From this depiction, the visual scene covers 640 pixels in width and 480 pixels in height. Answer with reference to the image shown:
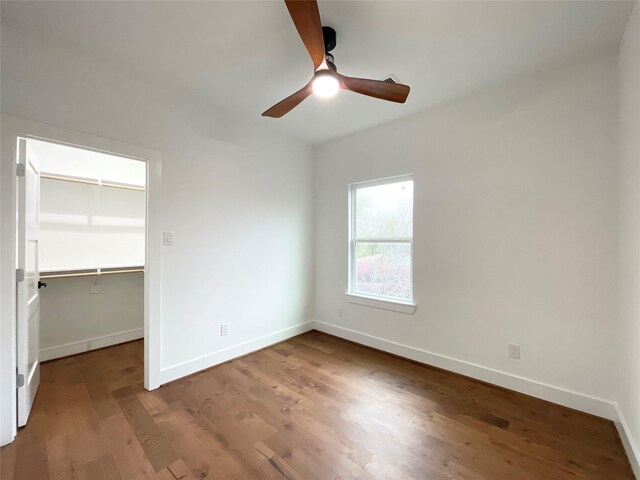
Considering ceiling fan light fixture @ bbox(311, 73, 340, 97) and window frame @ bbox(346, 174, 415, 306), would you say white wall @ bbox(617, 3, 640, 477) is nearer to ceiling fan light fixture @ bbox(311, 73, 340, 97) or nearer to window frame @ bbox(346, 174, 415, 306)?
window frame @ bbox(346, 174, 415, 306)

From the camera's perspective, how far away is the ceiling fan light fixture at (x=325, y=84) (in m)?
1.69

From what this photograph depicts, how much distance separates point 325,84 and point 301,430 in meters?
2.34

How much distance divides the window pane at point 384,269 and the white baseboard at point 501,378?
57 cm

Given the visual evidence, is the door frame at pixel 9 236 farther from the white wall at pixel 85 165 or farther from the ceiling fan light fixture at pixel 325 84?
the ceiling fan light fixture at pixel 325 84

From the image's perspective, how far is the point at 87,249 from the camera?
325cm

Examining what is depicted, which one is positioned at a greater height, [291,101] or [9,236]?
[291,101]

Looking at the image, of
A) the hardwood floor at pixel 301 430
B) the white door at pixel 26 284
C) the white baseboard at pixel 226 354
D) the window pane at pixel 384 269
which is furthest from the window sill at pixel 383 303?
the white door at pixel 26 284

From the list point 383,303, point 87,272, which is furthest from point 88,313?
point 383,303

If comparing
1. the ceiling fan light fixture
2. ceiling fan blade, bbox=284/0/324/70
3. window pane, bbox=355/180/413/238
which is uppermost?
ceiling fan blade, bbox=284/0/324/70

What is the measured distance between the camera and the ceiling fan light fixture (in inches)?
66.7

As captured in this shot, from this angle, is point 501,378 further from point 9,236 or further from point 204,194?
point 9,236

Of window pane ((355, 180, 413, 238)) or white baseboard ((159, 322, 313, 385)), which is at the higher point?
window pane ((355, 180, 413, 238))

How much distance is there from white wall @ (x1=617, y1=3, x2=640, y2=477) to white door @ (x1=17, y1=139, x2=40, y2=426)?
384cm

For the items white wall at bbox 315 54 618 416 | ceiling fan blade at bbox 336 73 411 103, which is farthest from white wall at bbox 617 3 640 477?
ceiling fan blade at bbox 336 73 411 103
